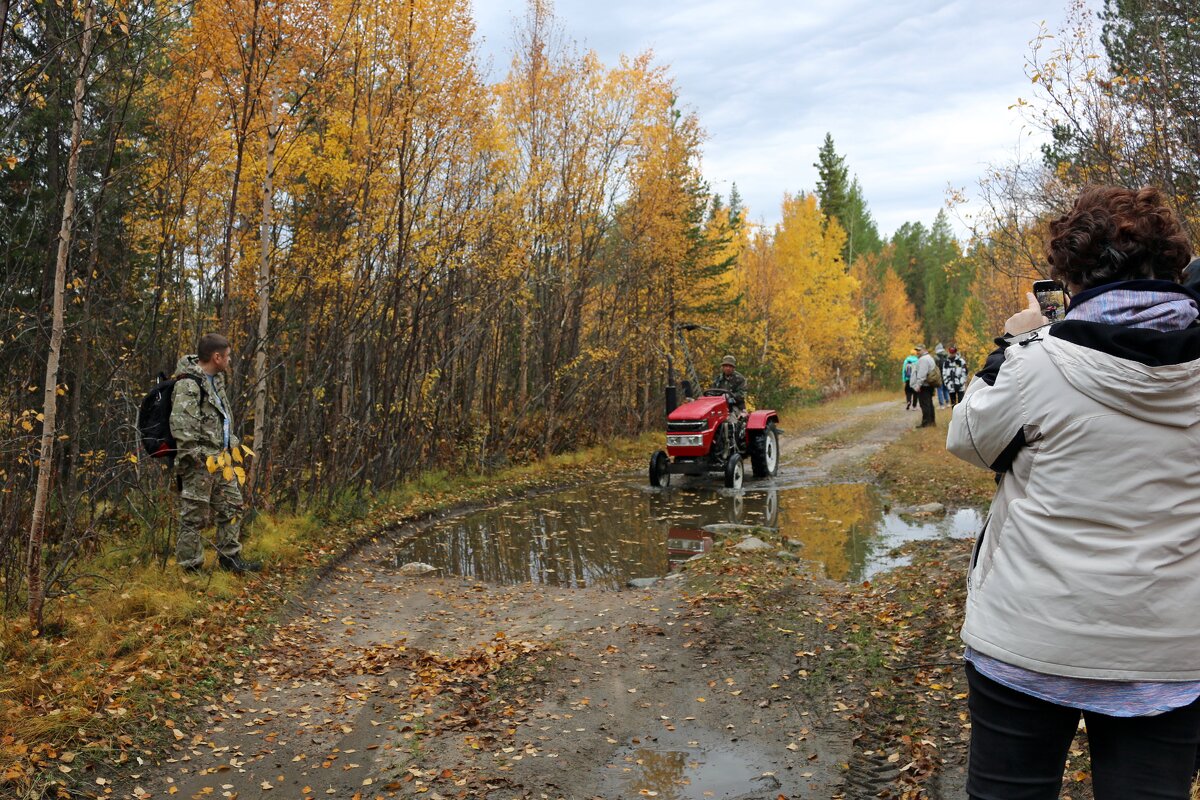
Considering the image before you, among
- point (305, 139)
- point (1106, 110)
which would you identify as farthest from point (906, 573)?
point (305, 139)

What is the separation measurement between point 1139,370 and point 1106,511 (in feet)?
0.95

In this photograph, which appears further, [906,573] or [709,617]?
[906,573]

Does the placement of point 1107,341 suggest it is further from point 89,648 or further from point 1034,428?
point 89,648

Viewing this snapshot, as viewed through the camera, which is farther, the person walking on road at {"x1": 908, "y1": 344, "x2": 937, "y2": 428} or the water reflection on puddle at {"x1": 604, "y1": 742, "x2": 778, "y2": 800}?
the person walking on road at {"x1": 908, "y1": 344, "x2": 937, "y2": 428}

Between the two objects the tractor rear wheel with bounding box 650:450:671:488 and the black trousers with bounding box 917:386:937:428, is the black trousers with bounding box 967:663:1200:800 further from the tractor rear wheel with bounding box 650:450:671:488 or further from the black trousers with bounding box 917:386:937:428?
the black trousers with bounding box 917:386:937:428

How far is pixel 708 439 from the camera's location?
1284cm

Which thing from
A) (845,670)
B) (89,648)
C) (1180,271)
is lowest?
(845,670)

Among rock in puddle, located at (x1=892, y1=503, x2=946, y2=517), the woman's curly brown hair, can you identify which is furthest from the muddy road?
the woman's curly brown hair

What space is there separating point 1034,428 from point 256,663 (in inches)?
201

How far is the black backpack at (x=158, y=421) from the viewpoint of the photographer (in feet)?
21.1

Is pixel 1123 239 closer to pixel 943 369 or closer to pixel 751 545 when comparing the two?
pixel 751 545

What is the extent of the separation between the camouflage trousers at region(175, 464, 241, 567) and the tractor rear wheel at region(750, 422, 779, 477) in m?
8.89

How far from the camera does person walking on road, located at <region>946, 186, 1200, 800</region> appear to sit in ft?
5.63

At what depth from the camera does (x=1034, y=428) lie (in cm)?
184
